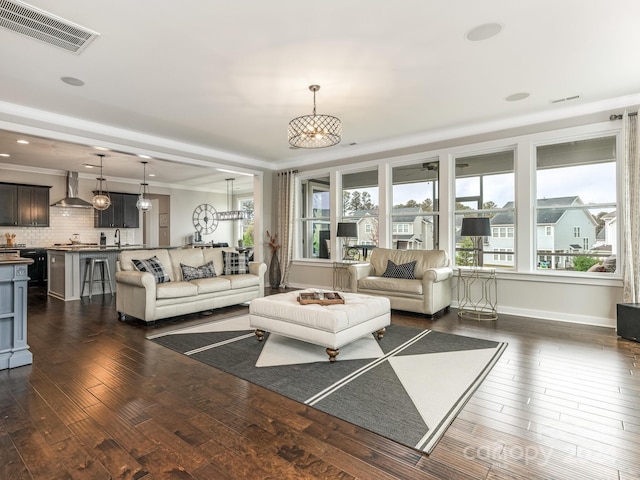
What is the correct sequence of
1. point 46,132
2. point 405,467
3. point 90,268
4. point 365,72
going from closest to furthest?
point 405,467, point 365,72, point 46,132, point 90,268

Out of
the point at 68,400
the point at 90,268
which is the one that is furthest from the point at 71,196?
the point at 68,400

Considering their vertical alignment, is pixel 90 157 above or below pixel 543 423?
above

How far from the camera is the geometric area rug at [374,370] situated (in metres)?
2.23

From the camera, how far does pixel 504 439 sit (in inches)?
78.1

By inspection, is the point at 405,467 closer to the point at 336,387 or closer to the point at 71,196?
the point at 336,387

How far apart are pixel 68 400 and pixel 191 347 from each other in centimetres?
124

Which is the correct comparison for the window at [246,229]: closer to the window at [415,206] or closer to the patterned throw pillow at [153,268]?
the window at [415,206]

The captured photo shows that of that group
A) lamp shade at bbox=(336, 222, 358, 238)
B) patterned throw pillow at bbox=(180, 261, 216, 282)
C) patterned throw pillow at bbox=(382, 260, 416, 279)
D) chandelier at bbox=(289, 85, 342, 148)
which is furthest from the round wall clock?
chandelier at bbox=(289, 85, 342, 148)

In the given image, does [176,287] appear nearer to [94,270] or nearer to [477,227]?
[94,270]

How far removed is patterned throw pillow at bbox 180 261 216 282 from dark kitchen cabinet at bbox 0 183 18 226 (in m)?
5.22

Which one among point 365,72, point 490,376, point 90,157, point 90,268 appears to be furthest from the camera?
point 90,157

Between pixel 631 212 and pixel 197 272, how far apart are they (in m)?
5.73

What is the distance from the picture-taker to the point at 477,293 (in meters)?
5.42

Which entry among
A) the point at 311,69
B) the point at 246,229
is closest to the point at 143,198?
the point at 246,229
